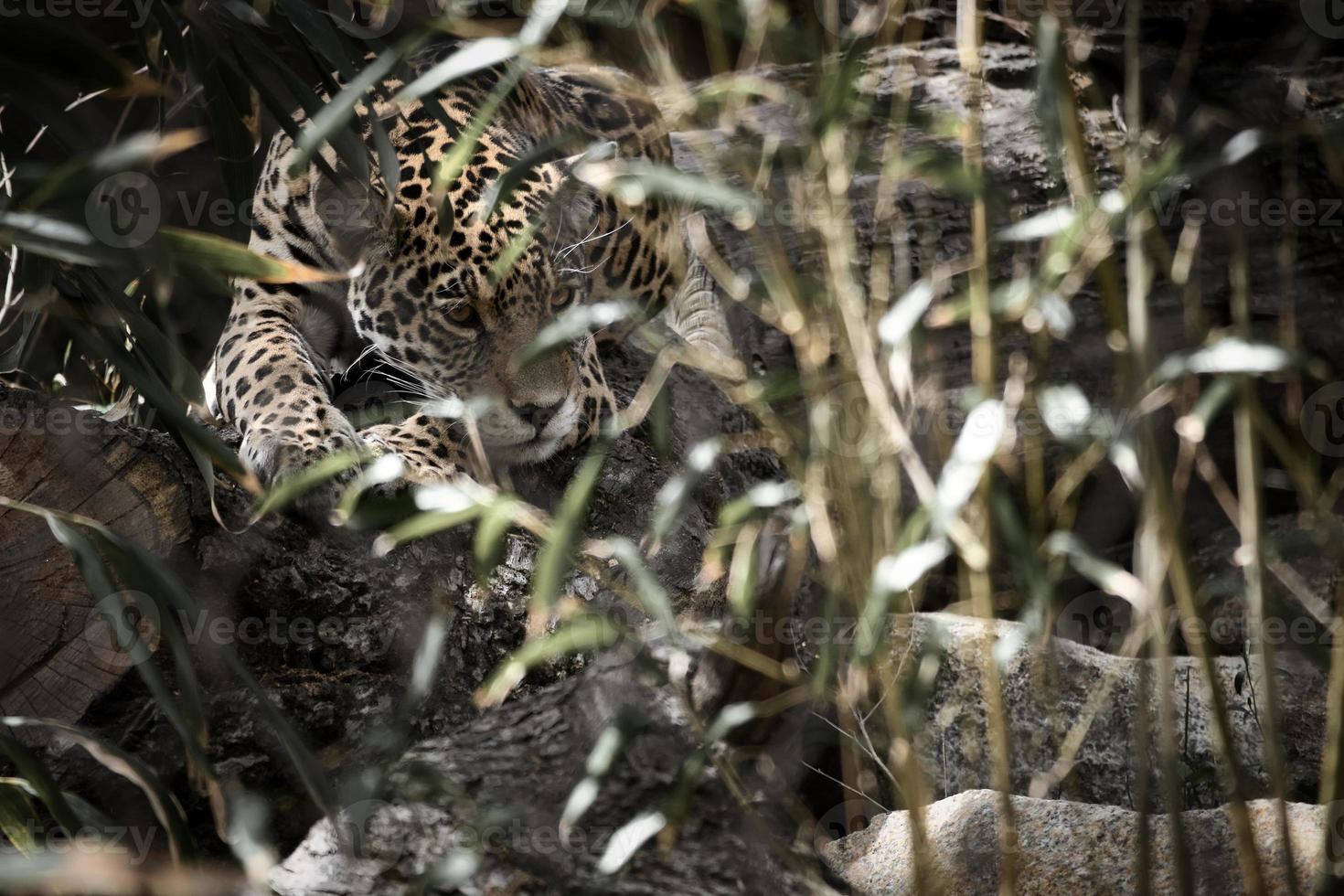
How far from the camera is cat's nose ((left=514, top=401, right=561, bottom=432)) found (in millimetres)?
2869

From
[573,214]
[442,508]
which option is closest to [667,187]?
[442,508]

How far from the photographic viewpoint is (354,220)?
9.29 ft

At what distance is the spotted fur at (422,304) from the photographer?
279 centimetres

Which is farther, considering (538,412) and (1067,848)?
(538,412)

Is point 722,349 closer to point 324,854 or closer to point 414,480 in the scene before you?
point 414,480

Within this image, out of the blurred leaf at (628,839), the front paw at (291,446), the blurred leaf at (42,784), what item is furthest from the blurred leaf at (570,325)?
the front paw at (291,446)

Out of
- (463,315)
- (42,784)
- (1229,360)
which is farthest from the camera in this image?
(463,315)

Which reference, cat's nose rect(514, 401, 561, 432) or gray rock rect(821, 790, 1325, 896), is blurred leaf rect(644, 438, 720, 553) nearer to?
gray rock rect(821, 790, 1325, 896)

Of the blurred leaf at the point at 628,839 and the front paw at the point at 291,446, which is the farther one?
the front paw at the point at 291,446

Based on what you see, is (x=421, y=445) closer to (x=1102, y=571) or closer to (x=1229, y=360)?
(x=1102, y=571)

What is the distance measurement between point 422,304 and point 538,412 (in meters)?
0.38

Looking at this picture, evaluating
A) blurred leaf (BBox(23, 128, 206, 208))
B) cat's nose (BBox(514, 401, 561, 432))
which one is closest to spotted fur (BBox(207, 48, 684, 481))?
cat's nose (BBox(514, 401, 561, 432))

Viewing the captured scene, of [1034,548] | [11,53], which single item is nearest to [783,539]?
[1034,548]

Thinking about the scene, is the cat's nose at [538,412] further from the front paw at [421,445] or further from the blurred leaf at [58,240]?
the blurred leaf at [58,240]
